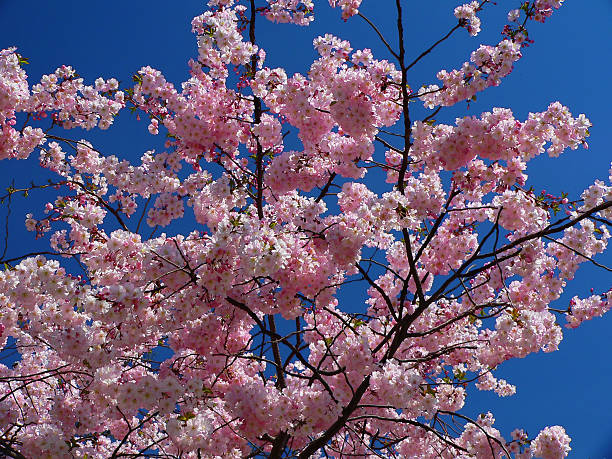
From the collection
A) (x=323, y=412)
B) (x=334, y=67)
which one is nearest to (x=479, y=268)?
(x=323, y=412)

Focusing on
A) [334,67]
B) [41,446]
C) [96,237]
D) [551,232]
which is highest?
[334,67]

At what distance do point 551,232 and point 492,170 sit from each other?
2.97ft

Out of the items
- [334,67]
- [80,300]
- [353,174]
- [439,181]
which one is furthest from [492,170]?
[80,300]

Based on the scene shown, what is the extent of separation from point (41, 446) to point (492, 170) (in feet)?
17.7

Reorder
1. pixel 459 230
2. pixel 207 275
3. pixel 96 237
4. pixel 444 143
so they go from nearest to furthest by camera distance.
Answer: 1. pixel 207 275
2. pixel 444 143
3. pixel 96 237
4. pixel 459 230

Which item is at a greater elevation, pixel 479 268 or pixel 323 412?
pixel 479 268

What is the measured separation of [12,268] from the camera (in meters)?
5.45

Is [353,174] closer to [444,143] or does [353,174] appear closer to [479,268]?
[444,143]

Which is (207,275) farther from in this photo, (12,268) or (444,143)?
(444,143)

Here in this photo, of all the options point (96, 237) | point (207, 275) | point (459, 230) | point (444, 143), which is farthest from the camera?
point (459, 230)

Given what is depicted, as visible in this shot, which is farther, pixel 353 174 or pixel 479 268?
pixel 353 174

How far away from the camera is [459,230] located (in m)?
6.60

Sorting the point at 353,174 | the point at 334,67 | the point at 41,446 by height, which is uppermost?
the point at 334,67

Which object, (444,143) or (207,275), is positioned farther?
(444,143)
